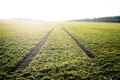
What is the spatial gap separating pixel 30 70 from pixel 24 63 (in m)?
2.14

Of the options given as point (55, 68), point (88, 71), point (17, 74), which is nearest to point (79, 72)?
point (88, 71)

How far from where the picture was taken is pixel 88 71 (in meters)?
12.4

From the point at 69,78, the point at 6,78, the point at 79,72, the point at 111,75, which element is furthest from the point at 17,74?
the point at 111,75

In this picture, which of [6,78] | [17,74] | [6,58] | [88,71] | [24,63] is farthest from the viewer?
[6,58]

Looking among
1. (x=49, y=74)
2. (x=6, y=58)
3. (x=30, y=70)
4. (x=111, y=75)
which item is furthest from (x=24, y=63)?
(x=111, y=75)

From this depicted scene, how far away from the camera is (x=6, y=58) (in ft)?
51.9

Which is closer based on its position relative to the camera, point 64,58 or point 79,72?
point 79,72

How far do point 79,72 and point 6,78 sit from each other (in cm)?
687

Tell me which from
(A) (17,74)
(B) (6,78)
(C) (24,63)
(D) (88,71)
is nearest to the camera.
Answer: (B) (6,78)

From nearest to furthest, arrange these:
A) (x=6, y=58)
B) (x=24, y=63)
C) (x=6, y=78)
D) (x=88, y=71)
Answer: (x=6, y=78), (x=88, y=71), (x=24, y=63), (x=6, y=58)

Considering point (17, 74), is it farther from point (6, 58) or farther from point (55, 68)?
point (6, 58)

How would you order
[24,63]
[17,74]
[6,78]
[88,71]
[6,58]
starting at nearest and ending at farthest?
[6,78]
[17,74]
[88,71]
[24,63]
[6,58]

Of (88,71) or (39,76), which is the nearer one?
(39,76)

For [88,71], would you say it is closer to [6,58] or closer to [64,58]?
[64,58]
